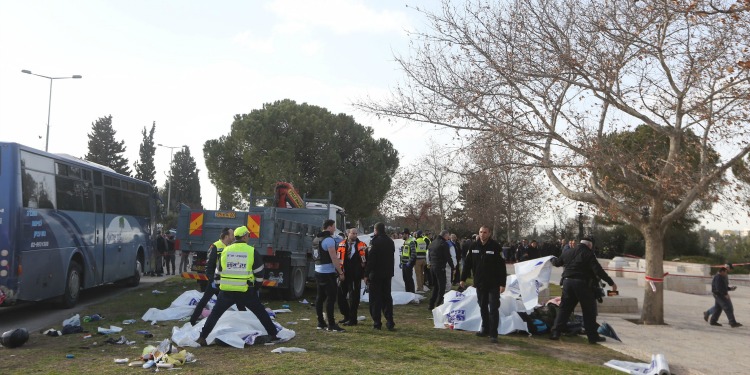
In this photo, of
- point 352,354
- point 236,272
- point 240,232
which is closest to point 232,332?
point 236,272

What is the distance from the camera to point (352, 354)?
8805mm

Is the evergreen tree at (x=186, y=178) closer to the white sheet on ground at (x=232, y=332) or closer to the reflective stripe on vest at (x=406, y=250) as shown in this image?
the reflective stripe on vest at (x=406, y=250)

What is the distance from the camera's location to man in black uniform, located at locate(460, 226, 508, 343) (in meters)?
10.5

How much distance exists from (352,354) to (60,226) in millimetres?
7889

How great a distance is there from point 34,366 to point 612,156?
10131 millimetres

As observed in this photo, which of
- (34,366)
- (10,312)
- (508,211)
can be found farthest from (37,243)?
(508,211)

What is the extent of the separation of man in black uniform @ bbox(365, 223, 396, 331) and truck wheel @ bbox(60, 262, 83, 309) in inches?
271

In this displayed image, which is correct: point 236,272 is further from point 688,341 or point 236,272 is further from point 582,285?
point 688,341

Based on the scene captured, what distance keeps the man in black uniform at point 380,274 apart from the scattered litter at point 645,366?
381 cm

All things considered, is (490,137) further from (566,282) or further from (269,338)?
(269,338)

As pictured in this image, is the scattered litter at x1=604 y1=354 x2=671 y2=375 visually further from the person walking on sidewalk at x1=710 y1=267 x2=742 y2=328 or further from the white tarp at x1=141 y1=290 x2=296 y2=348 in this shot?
the person walking on sidewalk at x1=710 y1=267 x2=742 y2=328

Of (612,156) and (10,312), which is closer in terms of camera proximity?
(612,156)

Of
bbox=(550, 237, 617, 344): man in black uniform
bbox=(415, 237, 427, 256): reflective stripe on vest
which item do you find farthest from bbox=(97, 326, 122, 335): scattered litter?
bbox=(415, 237, 427, 256): reflective stripe on vest

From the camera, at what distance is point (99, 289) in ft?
63.6
